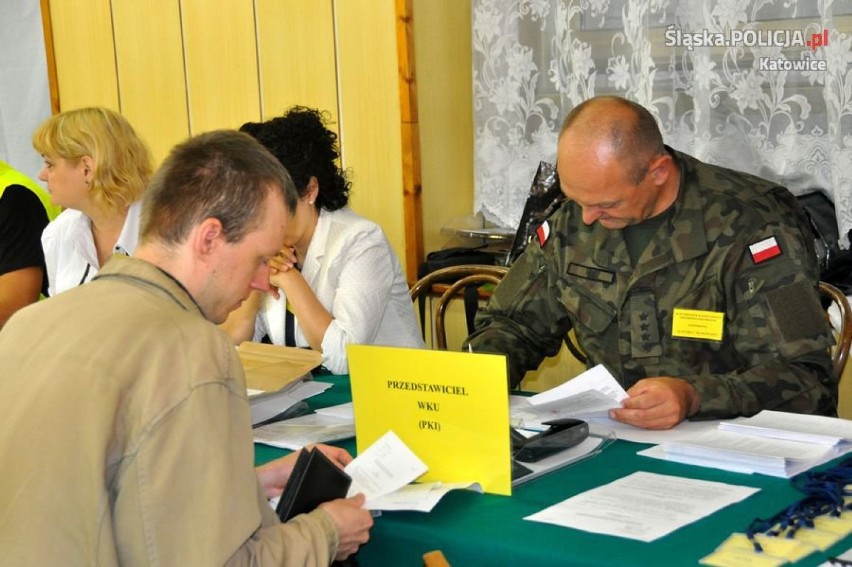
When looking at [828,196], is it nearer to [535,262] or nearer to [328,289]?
[535,262]

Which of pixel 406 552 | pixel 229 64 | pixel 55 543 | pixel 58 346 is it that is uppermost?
pixel 229 64

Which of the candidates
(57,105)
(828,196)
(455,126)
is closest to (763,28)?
(828,196)

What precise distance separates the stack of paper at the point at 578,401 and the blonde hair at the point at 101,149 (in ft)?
6.07

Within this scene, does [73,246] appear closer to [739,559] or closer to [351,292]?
[351,292]

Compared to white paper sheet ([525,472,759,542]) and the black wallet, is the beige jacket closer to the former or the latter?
the black wallet

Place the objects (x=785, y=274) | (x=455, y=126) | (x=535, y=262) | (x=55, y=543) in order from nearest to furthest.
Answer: (x=55, y=543), (x=785, y=274), (x=535, y=262), (x=455, y=126)

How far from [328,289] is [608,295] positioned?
0.84 meters

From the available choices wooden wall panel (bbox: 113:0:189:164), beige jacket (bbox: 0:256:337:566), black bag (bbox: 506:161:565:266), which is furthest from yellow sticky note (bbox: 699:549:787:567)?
wooden wall panel (bbox: 113:0:189:164)

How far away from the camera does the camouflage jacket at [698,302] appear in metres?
2.30

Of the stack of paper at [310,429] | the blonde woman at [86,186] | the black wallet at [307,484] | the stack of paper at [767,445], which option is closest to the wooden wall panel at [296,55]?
the blonde woman at [86,186]

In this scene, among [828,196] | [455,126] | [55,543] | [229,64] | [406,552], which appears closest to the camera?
[55,543]

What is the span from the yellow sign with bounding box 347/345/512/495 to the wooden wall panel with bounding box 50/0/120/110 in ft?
11.8

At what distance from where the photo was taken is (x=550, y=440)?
78.4 inches

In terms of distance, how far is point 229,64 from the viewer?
14.9 ft
